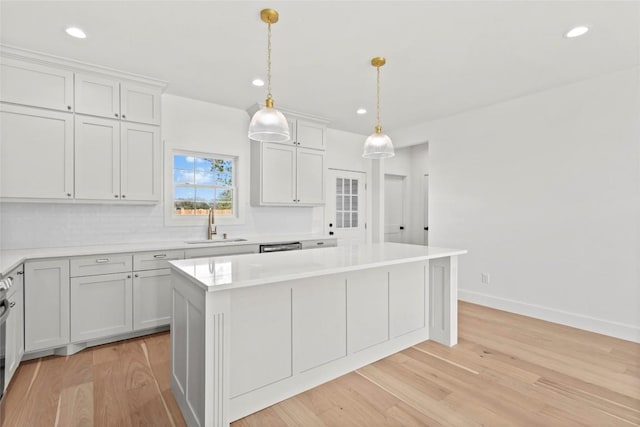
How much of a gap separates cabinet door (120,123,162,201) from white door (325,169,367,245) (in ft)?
9.04

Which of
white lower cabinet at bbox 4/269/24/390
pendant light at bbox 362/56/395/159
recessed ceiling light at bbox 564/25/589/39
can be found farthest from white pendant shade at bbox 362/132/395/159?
white lower cabinet at bbox 4/269/24/390

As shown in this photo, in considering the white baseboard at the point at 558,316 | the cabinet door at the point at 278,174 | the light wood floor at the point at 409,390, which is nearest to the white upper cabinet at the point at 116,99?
the cabinet door at the point at 278,174

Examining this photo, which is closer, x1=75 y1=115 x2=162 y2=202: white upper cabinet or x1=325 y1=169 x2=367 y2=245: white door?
x1=75 y1=115 x2=162 y2=202: white upper cabinet

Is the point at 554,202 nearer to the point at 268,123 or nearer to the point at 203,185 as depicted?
the point at 268,123

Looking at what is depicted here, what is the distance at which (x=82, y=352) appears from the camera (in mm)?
2836

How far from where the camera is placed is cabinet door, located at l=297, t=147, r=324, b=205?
4578 millimetres

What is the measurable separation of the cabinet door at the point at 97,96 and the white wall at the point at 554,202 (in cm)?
427

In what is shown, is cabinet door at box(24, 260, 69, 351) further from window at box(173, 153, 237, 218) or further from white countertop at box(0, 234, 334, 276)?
window at box(173, 153, 237, 218)

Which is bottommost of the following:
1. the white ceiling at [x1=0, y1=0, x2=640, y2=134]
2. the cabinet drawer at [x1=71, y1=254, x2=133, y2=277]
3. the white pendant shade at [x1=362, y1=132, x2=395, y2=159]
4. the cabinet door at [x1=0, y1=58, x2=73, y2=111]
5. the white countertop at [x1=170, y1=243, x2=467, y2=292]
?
the cabinet drawer at [x1=71, y1=254, x2=133, y2=277]

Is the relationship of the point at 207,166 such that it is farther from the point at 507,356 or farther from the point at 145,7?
the point at 507,356

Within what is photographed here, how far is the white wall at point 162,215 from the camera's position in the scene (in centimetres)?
304

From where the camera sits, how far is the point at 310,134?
4676 mm

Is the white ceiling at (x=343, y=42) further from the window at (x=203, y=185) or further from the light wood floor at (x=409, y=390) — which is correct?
the light wood floor at (x=409, y=390)

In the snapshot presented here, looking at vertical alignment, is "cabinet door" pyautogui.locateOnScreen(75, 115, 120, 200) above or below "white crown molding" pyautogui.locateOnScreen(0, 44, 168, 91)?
below
